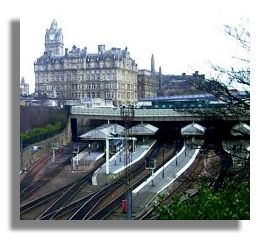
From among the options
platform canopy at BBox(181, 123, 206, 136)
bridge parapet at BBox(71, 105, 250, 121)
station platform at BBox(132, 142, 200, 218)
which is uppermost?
bridge parapet at BBox(71, 105, 250, 121)

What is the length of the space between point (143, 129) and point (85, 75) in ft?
2.28

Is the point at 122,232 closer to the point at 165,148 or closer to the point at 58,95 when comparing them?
the point at 165,148

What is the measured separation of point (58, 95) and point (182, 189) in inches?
51.8

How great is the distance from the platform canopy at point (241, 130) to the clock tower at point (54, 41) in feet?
5.20

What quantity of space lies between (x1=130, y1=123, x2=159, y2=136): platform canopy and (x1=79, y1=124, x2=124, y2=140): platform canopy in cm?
10

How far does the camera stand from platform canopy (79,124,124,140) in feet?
13.7

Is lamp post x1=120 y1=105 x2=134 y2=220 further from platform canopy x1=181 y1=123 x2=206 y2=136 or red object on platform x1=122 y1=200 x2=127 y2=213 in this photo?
platform canopy x1=181 y1=123 x2=206 y2=136

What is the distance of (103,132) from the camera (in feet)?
13.7

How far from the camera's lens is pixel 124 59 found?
414 cm

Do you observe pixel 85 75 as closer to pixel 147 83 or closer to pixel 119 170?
pixel 147 83

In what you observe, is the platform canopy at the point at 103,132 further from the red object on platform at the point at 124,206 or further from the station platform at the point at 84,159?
the red object on platform at the point at 124,206

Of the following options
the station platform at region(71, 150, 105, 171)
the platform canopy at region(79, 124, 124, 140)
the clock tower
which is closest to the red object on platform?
the station platform at region(71, 150, 105, 171)
